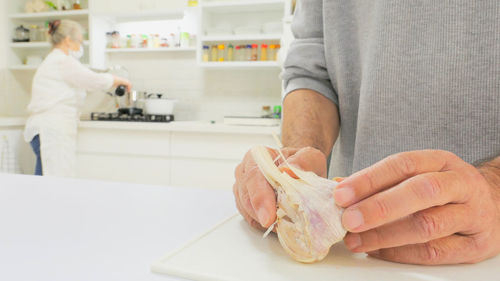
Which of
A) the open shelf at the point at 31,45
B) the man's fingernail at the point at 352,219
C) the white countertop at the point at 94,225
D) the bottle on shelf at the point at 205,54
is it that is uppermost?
the open shelf at the point at 31,45

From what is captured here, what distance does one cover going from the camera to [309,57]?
0.89m

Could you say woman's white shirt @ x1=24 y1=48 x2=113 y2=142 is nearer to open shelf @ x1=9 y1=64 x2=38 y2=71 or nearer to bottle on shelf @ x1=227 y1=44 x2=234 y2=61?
open shelf @ x1=9 y1=64 x2=38 y2=71

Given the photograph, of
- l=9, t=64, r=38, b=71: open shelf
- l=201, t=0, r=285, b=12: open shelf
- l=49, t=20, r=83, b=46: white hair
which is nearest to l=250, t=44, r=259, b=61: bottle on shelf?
l=201, t=0, r=285, b=12: open shelf

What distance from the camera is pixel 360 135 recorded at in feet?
2.54

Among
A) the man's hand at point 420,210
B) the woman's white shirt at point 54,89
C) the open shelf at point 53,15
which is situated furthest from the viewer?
the open shelf at point 53,15

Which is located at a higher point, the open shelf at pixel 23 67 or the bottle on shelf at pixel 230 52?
the bottle on shelf at pixel 230 52

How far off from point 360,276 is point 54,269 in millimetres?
326

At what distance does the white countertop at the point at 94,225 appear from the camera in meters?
0.40

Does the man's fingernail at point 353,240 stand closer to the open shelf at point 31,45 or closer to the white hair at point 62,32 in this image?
the white hair at point 62,32

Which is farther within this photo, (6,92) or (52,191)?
(6,92)

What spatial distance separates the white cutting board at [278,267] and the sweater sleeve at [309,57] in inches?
20.4

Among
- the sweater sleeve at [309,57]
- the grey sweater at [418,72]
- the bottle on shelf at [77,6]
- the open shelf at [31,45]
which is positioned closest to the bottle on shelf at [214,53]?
the bottle on shelf at [77,6]

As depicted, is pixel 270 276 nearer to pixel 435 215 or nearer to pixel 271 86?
pixel 435 215

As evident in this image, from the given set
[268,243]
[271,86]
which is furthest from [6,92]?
[268,243]
